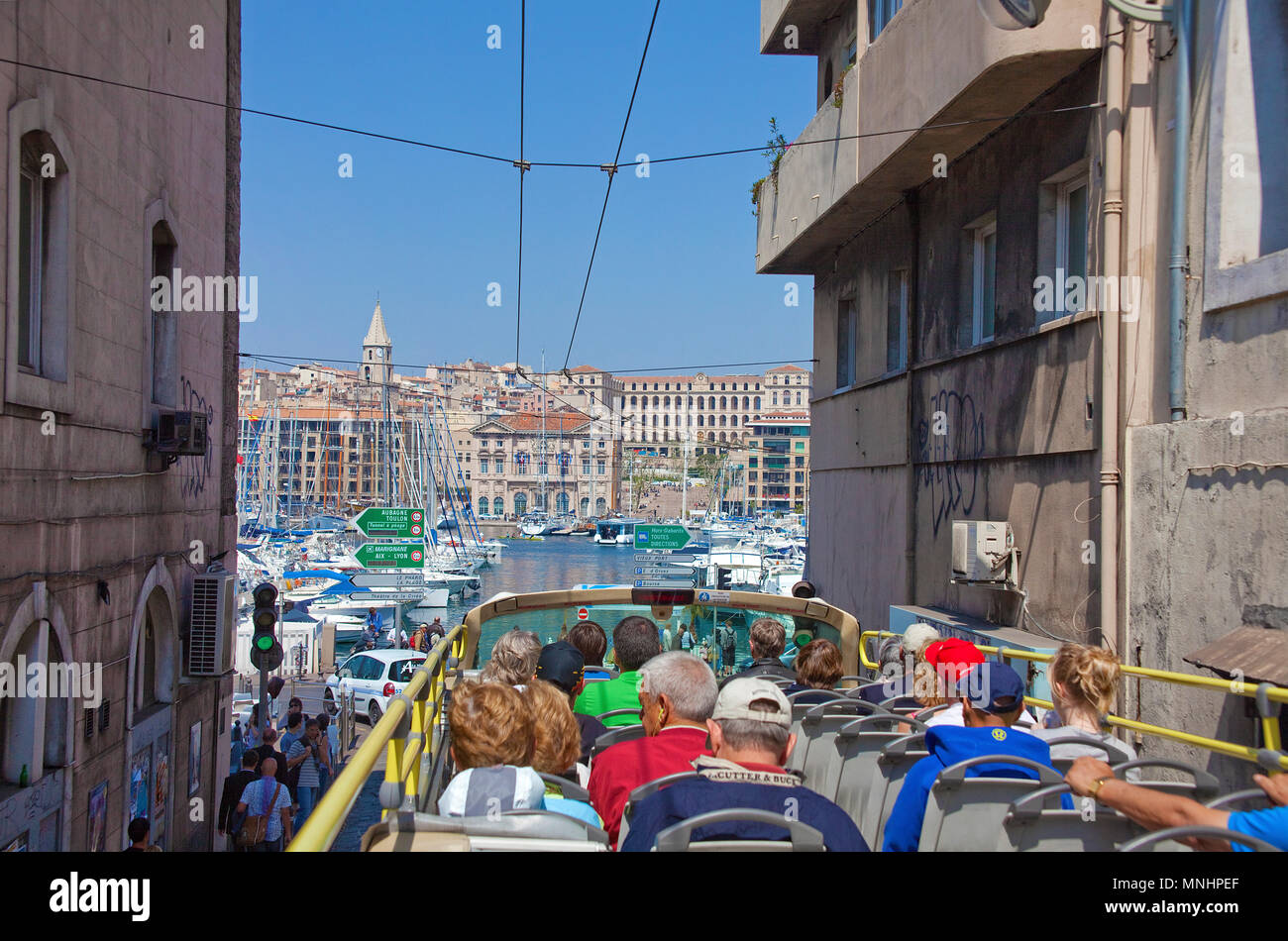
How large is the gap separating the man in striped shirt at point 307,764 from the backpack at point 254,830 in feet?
8.26

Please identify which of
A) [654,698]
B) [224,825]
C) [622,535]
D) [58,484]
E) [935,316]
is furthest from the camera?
[622,535]

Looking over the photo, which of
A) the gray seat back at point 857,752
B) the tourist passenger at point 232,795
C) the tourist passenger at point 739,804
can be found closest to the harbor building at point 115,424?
the tourist passenger at point 232,795

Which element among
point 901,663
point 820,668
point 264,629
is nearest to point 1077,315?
point 901,663

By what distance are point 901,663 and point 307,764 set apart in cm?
1064

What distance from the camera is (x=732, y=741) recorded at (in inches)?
142

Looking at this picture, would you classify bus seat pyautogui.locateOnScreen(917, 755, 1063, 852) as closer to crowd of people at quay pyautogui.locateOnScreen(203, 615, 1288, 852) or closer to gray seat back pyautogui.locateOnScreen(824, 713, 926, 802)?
crowd of people at quay pyautogui.locateOnScreen(203, 615, 1288, 852)

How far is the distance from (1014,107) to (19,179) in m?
8.18

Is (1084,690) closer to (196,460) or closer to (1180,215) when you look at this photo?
(1180,215)

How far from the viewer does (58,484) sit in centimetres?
904

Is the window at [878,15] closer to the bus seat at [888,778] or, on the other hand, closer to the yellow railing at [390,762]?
the yellow railing at [390,762]

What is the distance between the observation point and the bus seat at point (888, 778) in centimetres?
429

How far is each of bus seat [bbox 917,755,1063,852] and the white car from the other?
21.1 m

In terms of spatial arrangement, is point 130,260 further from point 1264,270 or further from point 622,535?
point 622,535
